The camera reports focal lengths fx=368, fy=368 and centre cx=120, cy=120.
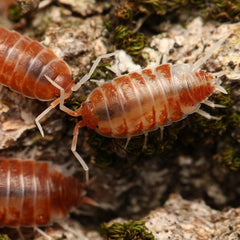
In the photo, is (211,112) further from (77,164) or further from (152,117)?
(77,164)

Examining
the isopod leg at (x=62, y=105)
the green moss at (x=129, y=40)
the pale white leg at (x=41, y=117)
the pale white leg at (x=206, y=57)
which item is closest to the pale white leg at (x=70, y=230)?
the pale white leg at (x=41, y=117)

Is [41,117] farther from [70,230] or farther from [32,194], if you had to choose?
[70,230]

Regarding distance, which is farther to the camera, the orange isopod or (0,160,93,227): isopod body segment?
(0,160,93,227): isopod body segment

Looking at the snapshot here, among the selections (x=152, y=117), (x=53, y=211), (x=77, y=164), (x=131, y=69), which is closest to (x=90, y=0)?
(x=131, y=69)

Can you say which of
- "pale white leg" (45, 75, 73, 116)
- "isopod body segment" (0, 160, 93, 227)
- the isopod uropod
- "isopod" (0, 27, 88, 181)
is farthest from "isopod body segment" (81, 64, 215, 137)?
"isopod body segment" (0, 160, 93, 227)

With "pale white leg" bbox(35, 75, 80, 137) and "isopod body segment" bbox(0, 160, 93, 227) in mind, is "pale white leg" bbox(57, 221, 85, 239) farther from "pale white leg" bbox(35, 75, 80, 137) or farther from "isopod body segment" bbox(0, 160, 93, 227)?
"pale white leg" bbox(35, 75, 80, 137)

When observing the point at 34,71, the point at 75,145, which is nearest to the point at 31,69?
the point at 34,71
